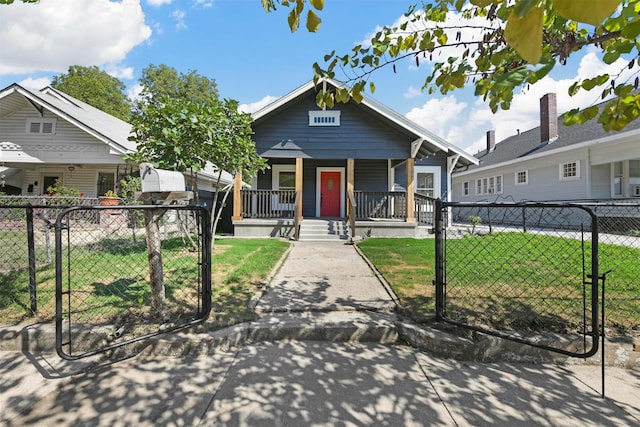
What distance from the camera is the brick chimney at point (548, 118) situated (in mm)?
16375

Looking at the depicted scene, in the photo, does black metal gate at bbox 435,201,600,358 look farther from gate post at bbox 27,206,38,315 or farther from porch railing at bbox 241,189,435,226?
porch railing at bbox 241,189,435,226

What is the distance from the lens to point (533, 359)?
284 cm

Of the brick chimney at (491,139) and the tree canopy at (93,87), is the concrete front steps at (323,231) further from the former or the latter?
the tree canopy at (93,87)

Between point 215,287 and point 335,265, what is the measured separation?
2.64 metres

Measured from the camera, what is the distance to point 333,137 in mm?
11422

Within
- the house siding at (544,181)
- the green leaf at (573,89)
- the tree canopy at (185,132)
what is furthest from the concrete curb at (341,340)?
the house siding at (544,181)

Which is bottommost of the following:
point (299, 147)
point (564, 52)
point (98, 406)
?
point (98, 406)

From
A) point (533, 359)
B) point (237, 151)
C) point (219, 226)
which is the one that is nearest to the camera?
point (533, 359)

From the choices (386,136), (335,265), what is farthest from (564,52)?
(386,136)

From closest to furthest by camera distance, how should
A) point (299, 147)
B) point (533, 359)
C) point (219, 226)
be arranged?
point (533, 359), point (299, 147), point (219, 226)

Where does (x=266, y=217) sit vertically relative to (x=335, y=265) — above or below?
above

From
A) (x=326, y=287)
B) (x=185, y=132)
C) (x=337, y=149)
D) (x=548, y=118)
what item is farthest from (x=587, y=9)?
(x=548, y=118)

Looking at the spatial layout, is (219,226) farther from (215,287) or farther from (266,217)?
(215,287)

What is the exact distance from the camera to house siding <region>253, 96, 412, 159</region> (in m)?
11.3
